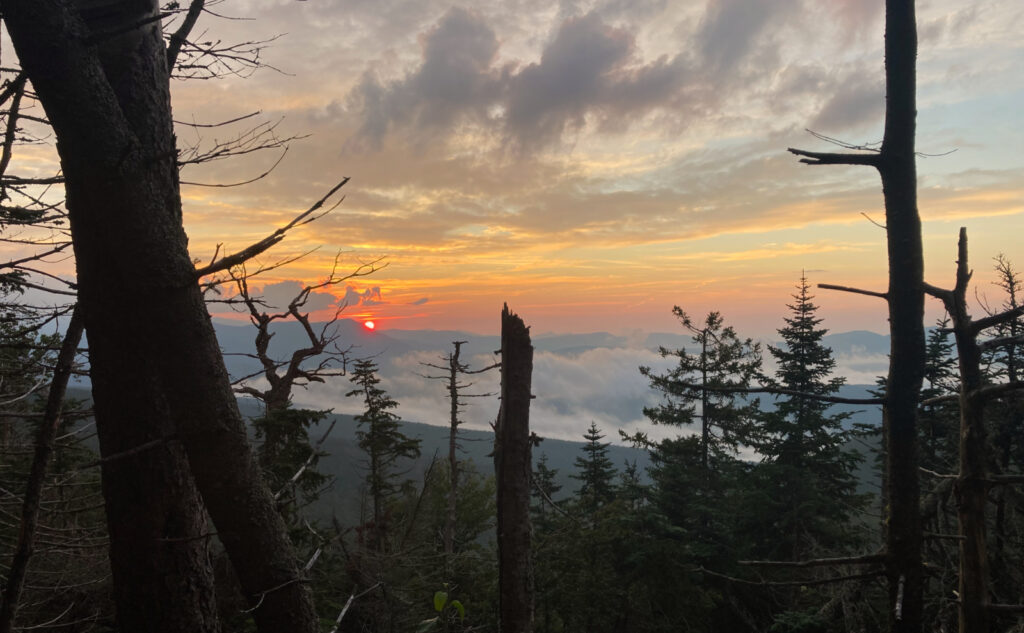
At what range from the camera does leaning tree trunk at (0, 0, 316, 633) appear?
7.42 feet

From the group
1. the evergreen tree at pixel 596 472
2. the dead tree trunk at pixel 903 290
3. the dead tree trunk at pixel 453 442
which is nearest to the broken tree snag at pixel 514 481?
the dead tree trunk at pixel 903 290

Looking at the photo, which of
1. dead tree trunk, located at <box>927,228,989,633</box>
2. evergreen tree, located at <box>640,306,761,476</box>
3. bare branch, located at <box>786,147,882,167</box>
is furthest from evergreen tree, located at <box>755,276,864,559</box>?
bare branch, located at <box>786,147,882,167</box>

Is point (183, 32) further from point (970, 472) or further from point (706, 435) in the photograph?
point (706, 435)

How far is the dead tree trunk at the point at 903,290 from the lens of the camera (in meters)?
3.52

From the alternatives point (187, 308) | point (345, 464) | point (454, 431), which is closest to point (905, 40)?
point (187, 308)

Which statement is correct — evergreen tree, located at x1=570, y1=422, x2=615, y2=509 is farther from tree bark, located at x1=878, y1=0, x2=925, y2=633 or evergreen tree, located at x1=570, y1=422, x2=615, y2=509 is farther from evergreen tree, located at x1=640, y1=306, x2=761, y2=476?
tree bark, located at x1=878, y1=0, x2=925, y2=633

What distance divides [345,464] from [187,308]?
152m

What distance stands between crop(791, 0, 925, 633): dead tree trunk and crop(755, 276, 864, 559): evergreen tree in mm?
18018

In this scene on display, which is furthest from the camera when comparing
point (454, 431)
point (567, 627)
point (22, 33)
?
point (454, 431)

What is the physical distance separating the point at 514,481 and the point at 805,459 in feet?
66.5

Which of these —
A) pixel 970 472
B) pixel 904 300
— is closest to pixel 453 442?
Result: pixel 970 472

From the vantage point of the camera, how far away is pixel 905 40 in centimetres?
353

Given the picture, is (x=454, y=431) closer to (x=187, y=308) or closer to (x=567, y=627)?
(x=567, y=627)

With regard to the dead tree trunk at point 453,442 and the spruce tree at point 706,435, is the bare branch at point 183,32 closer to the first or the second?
the dead tree trunk at point 453,442
